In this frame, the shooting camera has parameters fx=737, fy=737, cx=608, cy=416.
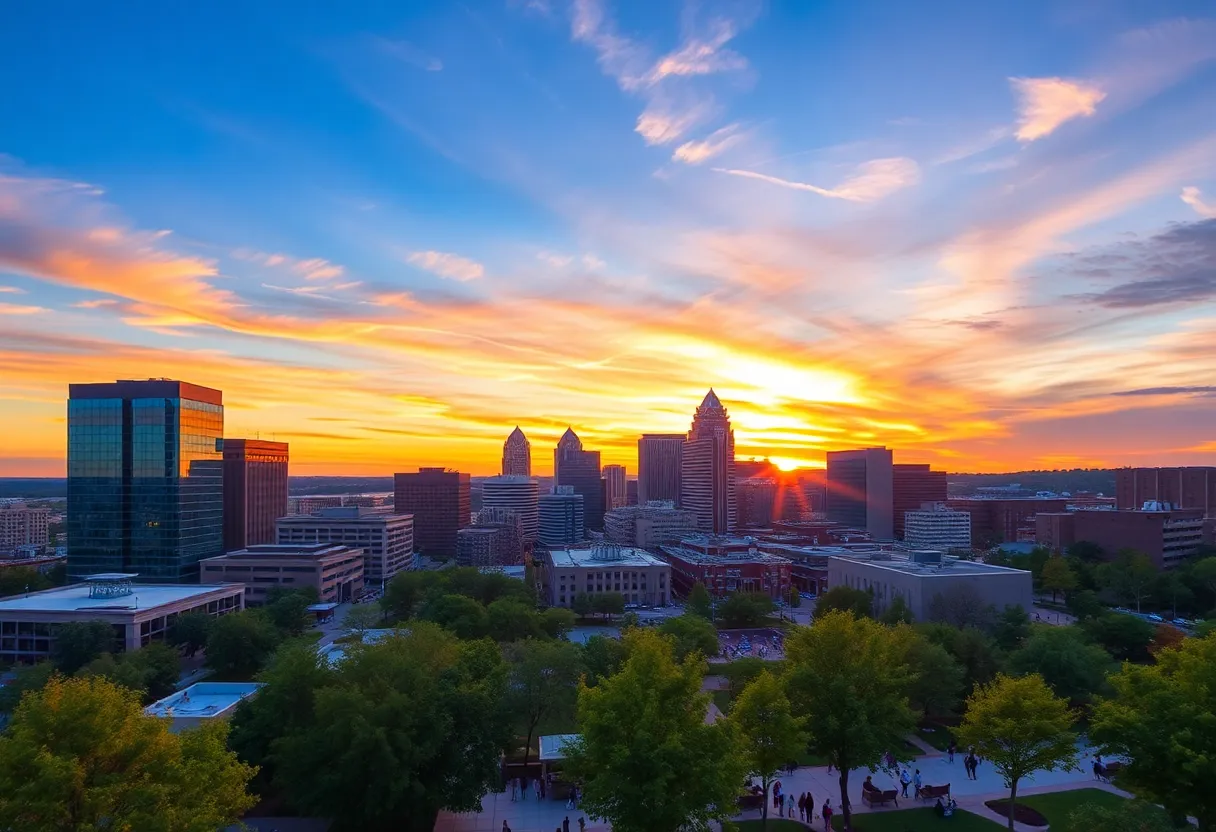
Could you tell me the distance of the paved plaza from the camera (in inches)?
1079

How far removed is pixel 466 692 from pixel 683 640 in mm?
23115

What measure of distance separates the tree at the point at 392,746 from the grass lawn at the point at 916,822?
44.5ft

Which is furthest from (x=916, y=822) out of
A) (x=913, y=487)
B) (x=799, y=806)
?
(x=913, y=487)

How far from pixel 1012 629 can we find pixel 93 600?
2792 inches

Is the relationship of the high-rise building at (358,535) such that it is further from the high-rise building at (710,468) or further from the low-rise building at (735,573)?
the high-rise building at (710,468)

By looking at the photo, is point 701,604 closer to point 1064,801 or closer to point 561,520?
point 1064,801

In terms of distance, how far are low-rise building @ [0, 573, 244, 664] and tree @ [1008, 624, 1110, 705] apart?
5863 centimetres

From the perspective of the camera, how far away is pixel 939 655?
37750 mm

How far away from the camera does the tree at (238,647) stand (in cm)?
5081

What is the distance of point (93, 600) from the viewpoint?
5969 centimetres

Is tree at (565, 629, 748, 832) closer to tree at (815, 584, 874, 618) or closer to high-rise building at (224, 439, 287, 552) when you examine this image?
tree at (815, 584, 874, 618)

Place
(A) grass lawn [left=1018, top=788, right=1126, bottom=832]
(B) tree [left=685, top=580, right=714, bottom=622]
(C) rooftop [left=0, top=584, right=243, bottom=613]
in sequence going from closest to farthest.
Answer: (A) grass lawn [left=1018, top=788, right=1126, bottom=832], (C) rooftop [left=0, top=584, right=243, bottom=613], (B) tree [left=685, top=580, right=714, bottom=622]

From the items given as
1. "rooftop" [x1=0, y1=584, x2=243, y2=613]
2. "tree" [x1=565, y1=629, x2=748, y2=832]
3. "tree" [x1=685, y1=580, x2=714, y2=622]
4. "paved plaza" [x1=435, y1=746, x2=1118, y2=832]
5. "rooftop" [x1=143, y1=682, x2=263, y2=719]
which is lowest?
"tree" [x1=685, y1=580, x2=714, y2=622]

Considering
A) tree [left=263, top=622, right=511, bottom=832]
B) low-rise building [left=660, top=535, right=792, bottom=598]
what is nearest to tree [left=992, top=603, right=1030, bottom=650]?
low-rise building [left=660, top=535, right=792, bottom=598]
